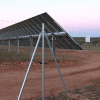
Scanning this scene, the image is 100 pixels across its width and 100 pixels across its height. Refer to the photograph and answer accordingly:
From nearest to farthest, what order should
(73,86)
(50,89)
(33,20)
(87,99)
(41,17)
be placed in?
(87,99)
(50,89)
(73,86)
(41,17)
(33,20)

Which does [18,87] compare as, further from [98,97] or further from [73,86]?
[98,97]

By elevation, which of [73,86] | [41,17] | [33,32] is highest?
[41,17]

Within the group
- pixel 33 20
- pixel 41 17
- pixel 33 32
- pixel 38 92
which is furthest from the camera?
pixel 33 32

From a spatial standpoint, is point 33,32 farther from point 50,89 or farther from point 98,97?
point 98,97

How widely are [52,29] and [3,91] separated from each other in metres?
Answer: 9.10

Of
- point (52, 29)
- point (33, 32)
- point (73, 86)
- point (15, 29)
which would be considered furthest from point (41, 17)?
point (73, 86)

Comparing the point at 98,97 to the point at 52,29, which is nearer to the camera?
the point at 98,97

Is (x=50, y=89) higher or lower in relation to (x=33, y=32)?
lower

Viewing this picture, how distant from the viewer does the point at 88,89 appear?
6625mm

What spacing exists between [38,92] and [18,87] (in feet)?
3.44

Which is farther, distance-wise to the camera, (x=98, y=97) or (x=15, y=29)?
(x=15, y=29)

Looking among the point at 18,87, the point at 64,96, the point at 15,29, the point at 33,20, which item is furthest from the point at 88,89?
the point at 15,29

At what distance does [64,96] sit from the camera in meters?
5.72

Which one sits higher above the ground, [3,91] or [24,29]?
[24,29]
